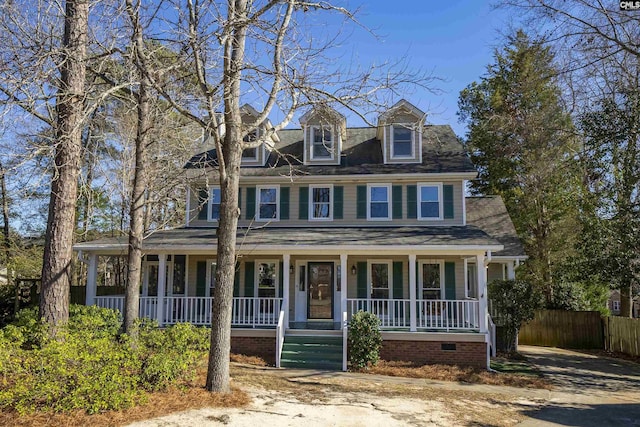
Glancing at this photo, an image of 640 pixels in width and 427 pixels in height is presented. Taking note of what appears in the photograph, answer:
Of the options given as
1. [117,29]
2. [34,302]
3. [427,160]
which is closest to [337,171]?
[427,160]

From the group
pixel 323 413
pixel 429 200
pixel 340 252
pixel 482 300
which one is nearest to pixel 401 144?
pixel 429 200

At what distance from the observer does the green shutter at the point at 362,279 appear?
15.6 meters

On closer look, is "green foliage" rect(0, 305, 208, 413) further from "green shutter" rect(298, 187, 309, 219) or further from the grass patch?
"green shutter" rect(298, 187, 309, 219)

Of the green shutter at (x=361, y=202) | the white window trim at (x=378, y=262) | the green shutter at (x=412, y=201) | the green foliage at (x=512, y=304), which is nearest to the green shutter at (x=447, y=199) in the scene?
the green shutter at (x=412, y=201)

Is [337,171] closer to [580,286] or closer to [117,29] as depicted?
[117,29]

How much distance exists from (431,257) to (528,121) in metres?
9.90

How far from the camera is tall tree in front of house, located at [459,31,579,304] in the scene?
2121cm

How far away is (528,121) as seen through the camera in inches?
854

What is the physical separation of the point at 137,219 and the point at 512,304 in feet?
37.4

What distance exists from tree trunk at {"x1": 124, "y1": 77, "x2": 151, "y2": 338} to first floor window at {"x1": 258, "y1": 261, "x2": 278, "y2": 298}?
5.44 meters

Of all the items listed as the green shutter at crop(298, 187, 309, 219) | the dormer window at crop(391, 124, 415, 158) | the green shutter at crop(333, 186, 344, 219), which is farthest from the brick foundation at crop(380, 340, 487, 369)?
the dormer window at crop(391, 124, 415, 158)

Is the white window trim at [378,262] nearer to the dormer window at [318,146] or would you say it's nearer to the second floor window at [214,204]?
the dormer window at [318,146]

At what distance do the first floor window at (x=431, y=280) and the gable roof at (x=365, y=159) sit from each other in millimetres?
3041

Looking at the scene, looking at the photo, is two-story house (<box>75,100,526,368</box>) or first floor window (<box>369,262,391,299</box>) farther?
first floor window (<box>369,262,391,299</box>)
